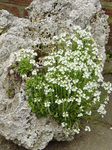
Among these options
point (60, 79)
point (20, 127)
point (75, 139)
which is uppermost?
point (60, 79)

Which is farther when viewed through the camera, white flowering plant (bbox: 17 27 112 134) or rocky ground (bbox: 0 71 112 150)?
rocky ground (bbox: 0 71 112 150)

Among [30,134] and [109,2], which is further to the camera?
[109,2]

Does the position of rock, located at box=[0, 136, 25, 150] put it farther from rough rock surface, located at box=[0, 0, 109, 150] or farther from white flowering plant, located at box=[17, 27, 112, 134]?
white flowering plant, located at box=[17, 27, 112, 134]

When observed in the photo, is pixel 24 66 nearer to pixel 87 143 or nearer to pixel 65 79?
pixel 65 79

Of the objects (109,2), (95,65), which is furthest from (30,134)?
(109,2)

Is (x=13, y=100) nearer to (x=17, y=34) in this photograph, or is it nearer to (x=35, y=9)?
(x=17, y=34)

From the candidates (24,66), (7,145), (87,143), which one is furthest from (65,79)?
(7,145)

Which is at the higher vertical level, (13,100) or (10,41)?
(10,41)

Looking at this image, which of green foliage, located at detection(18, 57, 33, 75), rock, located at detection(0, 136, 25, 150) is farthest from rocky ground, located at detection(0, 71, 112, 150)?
green foliage, located at detection(18, 57, 33, 75)
